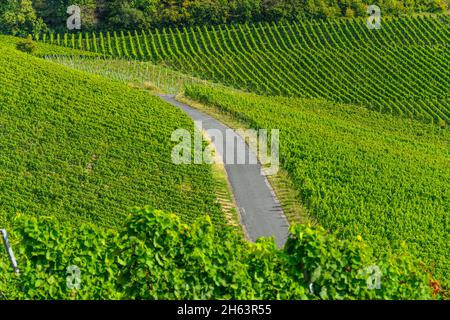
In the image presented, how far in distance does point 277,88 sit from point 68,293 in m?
43.3

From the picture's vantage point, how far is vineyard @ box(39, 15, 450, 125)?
190ft

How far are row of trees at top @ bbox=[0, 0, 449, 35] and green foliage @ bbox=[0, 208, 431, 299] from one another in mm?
55554

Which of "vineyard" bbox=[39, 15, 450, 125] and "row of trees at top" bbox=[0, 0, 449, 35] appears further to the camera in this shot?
"row of trees at top" bbox=[0, 0, 449, 35]

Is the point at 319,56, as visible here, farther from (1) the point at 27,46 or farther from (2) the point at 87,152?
(2) the point at 87,152

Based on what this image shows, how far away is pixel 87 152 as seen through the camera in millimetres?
35625

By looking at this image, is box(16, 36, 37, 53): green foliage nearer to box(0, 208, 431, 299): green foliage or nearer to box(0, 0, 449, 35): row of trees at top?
box(0, 0, 449, 35): row of trees at top

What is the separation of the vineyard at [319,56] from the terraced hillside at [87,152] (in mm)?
17600

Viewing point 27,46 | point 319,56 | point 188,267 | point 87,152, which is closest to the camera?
point 188,267

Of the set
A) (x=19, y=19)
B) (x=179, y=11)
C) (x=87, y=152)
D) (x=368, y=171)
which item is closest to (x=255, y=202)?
(x=368, y=171)

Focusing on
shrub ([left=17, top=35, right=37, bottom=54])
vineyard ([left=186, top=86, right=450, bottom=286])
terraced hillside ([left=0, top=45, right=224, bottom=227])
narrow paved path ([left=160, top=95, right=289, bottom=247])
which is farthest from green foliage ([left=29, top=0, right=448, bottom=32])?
narrow paved path ([left=160, top=95, right=289, bottom=247])

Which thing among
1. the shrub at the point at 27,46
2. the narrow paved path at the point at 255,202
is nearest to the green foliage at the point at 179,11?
the shrub at the point at 27,46

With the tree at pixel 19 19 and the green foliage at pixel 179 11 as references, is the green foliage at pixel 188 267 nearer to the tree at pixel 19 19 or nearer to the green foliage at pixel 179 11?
the tree at pixel 19 19

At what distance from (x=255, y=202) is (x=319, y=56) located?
34.4 m

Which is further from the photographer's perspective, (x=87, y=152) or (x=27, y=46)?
(x=27, y=46)
